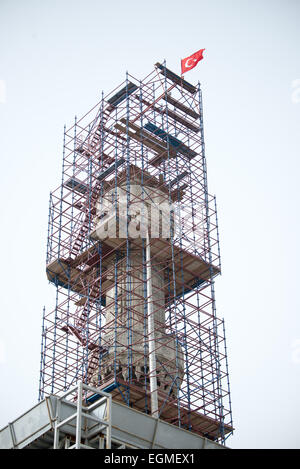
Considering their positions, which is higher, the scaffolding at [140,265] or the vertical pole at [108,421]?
the scaffolding at [140,265]

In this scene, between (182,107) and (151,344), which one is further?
(182,107)

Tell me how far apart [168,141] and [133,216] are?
904 cm

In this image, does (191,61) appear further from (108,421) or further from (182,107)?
(108,421)

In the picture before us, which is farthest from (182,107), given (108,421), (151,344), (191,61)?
(108,421)

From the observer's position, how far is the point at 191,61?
75062 mm

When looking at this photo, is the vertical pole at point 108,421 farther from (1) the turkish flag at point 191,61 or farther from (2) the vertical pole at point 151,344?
(1) the turkish flag at point 191,61

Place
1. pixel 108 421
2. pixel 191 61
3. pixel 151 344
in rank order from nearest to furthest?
pixel 108 421, pixel 151 344, pixel 191 61

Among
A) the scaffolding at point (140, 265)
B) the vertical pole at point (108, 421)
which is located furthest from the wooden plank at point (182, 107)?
the vertical pole at point (108, 421)

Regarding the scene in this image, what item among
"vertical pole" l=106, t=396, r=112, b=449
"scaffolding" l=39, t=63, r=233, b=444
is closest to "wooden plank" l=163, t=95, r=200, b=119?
"scaffolding" l=39, t=63, r=233, b=444

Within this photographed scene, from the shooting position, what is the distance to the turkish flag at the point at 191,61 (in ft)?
245

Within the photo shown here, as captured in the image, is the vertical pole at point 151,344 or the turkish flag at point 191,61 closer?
the vertical pole at point 151,344

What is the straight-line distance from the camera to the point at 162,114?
238ft

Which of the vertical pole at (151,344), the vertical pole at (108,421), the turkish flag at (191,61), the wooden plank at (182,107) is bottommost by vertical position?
the vertical pole at (108,421)

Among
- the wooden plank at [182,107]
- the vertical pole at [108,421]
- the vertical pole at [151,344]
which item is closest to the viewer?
the vertical pole at [108,421]
